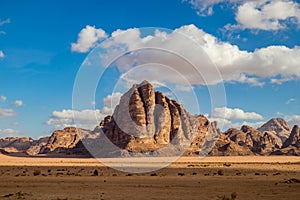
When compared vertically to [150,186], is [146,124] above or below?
above

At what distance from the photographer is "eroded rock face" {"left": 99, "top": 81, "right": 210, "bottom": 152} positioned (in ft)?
552

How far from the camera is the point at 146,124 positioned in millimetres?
176500

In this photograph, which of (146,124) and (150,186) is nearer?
(150,186)

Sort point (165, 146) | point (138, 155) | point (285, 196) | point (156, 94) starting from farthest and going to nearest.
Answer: point (156, 94) → point (165, 146) → point (138, 155) → point (285, 196)

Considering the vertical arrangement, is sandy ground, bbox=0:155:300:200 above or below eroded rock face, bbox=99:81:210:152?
below

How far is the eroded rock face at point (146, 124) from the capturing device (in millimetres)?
168250

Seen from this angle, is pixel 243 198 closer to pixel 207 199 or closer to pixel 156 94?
pixel 207 199

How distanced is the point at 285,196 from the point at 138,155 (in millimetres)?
133955

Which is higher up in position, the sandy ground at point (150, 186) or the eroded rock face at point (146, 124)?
the eroded rock face at point (146, 124)

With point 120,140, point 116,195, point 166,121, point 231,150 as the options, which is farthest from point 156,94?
point 116,195

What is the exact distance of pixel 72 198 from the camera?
2398 cm

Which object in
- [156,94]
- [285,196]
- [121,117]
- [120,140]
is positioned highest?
[156,94]

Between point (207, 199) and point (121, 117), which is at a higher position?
point (121, 117)

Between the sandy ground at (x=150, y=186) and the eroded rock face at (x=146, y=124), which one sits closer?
the sandy ground at (x=150, y=186)
